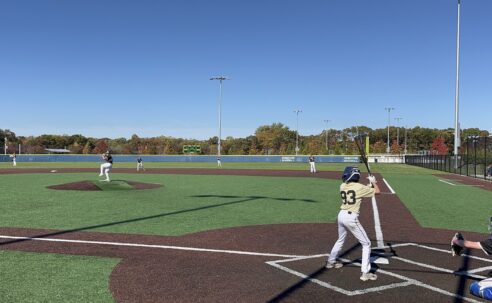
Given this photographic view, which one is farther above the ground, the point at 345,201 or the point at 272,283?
the point at 345,201

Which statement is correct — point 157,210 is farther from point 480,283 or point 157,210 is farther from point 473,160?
point 473,160

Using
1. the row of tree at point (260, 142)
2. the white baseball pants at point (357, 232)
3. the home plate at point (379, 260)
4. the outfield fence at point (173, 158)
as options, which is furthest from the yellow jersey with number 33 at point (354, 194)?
the row of tree at point (260, 142)

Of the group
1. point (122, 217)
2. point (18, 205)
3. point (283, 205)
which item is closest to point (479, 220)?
point (283, 205)

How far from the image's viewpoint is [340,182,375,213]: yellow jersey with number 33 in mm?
6863

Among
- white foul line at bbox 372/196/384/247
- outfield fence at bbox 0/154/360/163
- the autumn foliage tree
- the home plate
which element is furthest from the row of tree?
the home plate

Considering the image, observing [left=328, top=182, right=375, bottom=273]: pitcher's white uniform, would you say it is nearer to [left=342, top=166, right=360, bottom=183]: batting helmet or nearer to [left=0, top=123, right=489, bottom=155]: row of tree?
[left=342, top=166, right=360, bottom=183]: batting helmet

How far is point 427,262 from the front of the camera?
7.76 meters

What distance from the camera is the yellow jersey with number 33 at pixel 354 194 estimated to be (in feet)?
22.5

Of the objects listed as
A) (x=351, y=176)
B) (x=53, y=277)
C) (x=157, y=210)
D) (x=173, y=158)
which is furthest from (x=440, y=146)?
(x=53, y=277)

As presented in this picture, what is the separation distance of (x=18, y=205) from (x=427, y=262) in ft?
45.4

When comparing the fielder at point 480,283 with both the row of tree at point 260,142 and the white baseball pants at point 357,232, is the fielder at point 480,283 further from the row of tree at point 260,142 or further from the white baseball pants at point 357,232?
the row of tree at point 260,142

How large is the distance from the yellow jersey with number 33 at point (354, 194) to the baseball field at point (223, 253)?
1107 mm

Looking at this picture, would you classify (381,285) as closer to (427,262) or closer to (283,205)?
(427,262)

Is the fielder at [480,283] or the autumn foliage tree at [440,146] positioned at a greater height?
the autumn foliage tree at [440,146]
